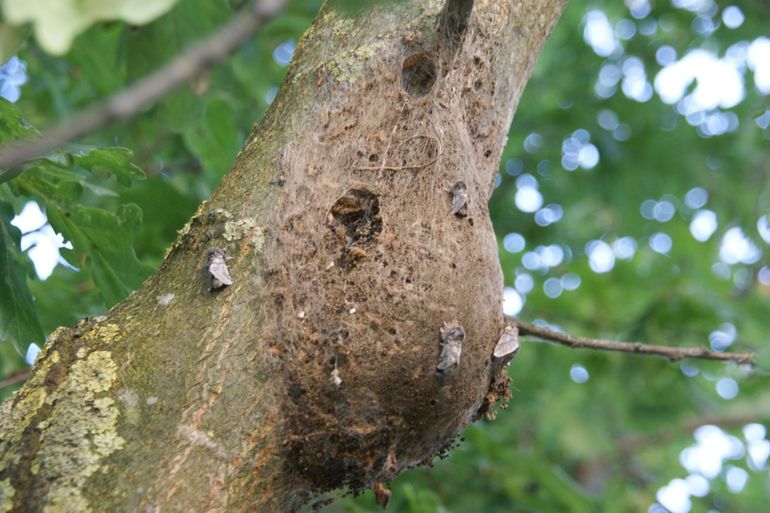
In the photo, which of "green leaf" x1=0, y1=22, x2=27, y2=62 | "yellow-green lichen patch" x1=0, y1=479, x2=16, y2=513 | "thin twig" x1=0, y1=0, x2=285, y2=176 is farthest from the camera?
"yellow-green lichen patch" x1=0, y1=479, x2=16, y2=513

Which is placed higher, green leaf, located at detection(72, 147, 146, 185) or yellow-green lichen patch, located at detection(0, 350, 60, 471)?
green leaf, located at detection(72, 147, 146, 185)

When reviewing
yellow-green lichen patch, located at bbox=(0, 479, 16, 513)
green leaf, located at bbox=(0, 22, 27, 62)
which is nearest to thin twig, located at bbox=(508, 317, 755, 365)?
yellow-green lichen patch, located at bbox=(0, 479, 16, 513)

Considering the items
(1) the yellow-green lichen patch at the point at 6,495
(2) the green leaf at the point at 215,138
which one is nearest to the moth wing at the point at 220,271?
(1) the yellow-green lichen patch at the point at 6,495

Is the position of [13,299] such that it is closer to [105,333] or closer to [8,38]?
[105,333]

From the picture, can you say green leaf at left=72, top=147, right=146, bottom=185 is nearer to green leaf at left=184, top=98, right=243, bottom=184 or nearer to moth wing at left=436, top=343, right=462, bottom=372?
moth wing at left=436, top=343, right=462, bottom=372

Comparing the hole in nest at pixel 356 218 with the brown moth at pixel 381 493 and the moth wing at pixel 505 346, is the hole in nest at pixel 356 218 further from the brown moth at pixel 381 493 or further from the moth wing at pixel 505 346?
the brown moth at pixel 381 493

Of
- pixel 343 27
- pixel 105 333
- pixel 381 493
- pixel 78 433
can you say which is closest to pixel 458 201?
pixel 343 27

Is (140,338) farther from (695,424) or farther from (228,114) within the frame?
(695,424)
